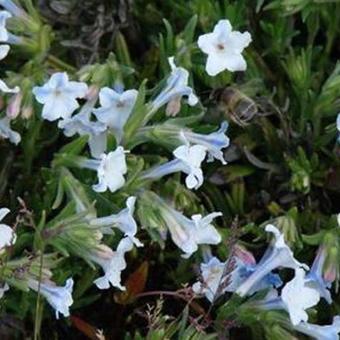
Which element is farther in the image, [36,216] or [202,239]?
[36,216]

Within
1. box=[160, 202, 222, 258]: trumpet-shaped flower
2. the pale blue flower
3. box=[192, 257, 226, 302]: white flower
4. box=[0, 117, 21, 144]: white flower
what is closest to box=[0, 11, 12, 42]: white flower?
box=[0, 117, 21, 144]: white flower

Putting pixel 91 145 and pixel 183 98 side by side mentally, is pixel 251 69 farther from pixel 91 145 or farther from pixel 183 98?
pixel 91 145

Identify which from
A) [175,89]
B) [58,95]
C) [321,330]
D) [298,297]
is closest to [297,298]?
[298,297]

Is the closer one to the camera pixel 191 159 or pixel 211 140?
pixel 191 159

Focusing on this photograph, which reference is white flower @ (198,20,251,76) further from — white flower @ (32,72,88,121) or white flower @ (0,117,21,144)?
white flower @ (0,117,21,144)

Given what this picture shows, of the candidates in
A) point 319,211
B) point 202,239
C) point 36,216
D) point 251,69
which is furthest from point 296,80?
point 36,216

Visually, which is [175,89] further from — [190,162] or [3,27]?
[3,27]

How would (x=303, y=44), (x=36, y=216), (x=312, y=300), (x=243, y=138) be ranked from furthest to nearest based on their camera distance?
(x=303, y=44)
(x=243, y=138)
(x=36, y=216)
(x=312, y=300)
